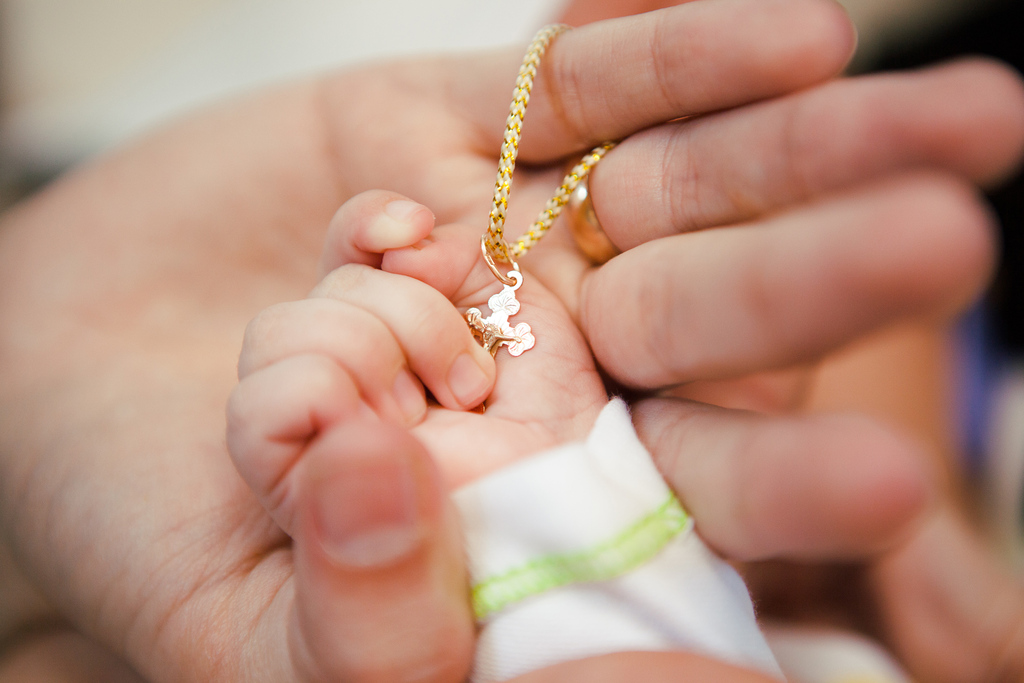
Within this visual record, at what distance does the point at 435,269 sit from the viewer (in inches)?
17.4

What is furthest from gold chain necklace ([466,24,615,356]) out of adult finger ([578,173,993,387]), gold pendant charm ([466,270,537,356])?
adult finger ([578,173,993,387])

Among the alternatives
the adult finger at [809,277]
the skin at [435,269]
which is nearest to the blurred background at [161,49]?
the skin at [435,269]

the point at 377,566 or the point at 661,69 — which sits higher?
the point at 661,69

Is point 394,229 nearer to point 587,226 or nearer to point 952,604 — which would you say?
point 587,226

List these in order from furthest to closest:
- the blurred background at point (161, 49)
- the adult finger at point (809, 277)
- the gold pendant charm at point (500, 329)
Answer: the blurred background at point (161, 49) < the gold pendant charm at point (500, 329) < the adult finger at point (809, 277)

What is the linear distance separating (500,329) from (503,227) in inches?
3.4

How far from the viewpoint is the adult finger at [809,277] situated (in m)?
0.23

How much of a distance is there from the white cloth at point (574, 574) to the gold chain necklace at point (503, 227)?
11 cm

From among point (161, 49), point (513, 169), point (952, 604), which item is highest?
point (161, 49)

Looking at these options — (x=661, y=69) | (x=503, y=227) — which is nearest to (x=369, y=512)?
(x=503, y=227)

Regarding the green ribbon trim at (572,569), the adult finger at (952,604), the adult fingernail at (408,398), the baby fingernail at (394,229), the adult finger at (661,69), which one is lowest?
the adult finger at (952,604)

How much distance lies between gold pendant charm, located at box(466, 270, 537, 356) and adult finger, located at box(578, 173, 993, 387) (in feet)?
0.29

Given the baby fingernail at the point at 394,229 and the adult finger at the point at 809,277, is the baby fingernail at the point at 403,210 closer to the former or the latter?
the baby fingernail at the point at 394,229

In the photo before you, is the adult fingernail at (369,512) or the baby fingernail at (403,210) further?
the baby fingernail at (403,210)
